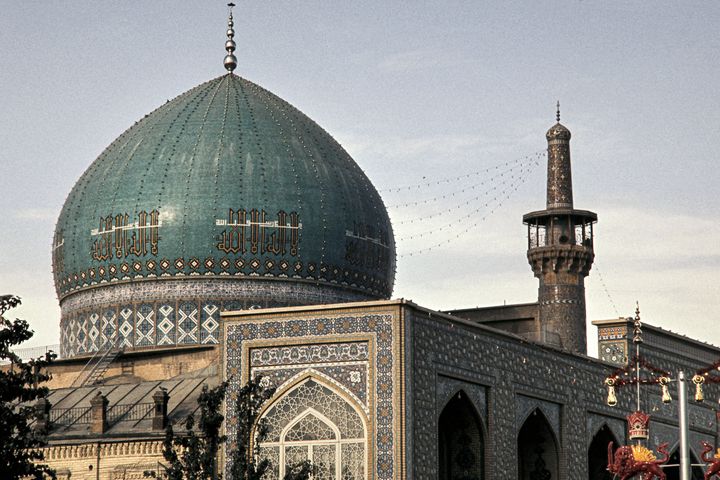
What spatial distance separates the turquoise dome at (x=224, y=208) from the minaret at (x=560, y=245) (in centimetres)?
323

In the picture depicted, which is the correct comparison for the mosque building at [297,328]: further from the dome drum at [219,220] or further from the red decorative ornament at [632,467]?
the red decorative ornament at [632,467]

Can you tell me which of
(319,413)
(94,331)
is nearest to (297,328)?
(319,413)

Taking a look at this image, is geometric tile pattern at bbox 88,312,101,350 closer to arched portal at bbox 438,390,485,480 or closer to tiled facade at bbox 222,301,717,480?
tiled facade at bbox 222,301,717,480

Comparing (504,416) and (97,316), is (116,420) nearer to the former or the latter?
(97,316)

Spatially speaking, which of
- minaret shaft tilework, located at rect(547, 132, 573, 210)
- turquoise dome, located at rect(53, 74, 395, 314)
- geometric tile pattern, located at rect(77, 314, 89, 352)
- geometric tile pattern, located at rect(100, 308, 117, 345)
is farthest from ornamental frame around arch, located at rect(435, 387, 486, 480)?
minaret shaft tilework, located at rect(547, 132, 573, 210)

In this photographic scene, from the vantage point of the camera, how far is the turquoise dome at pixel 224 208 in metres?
21.7

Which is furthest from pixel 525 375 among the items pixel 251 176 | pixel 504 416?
pixel 251 176

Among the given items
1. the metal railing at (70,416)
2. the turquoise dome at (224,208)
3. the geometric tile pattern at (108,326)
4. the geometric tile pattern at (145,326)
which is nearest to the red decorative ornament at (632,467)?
the metal railing at (70,416)

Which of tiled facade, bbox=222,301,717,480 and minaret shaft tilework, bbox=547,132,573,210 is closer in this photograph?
tiled facade, bbox=222,301,717,480

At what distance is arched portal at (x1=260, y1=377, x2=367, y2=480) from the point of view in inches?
675

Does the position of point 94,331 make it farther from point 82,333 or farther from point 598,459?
point 598,459

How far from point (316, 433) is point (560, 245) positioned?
348 inches

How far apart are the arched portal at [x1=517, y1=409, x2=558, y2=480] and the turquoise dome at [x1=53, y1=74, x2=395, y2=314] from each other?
133 inches

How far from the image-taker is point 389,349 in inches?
678
